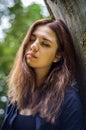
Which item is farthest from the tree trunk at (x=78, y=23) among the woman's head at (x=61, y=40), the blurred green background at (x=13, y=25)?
the blurred green background at (x=13, y=25)

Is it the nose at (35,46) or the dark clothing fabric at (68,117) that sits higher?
the nose at (35,46)

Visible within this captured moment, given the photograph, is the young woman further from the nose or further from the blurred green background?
the blurred green background

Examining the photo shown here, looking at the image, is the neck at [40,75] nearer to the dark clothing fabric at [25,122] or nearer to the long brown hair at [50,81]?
the long brown hair at [50,81]

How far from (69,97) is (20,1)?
5.11 m

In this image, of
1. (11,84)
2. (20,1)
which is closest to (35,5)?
(20,1)

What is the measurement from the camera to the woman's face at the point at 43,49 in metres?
2.36

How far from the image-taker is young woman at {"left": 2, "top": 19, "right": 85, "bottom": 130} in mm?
2271

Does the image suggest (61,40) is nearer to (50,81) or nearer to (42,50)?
(42,50)

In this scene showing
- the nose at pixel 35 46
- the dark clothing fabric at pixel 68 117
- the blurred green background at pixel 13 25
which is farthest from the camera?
the blurred green background at pixel 13 25

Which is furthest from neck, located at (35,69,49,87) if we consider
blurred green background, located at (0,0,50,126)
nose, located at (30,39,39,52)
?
blurred green background, located at (0,0,50,126)

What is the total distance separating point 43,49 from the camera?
236cm

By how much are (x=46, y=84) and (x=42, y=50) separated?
0.20 m

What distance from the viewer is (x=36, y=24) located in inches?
97.0

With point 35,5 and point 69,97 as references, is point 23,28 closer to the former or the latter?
point 35,5
